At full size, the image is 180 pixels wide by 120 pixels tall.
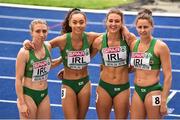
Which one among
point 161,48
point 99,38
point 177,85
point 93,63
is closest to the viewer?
point 161,48

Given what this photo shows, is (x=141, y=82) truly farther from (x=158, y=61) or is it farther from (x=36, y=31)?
(x=36, y=31)

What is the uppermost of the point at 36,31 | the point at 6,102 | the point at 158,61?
the point at 36,31

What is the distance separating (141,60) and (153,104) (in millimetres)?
592

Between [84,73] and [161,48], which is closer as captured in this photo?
→ [161,48]

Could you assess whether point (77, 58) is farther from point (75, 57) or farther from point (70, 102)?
point (70, 102)

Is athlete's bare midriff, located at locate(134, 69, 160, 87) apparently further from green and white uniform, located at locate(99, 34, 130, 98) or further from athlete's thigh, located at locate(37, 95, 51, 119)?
athlete's thigh, located at locate(37, 95, 51, 119)

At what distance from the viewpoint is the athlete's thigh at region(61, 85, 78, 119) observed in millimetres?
5816

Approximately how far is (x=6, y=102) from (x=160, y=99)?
3.64 meters

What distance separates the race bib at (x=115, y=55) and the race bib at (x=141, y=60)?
22 cm

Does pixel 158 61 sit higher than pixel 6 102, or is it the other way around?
pixel 158 61

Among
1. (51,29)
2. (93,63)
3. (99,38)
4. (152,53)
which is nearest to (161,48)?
(152,53)

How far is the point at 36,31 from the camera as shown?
5301mm

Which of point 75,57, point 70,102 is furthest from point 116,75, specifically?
point 70,102

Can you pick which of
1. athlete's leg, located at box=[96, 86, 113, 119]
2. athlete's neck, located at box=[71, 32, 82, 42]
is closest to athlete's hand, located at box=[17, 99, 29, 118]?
athlete's leg, located at box=[96, 86, 113, 119]
